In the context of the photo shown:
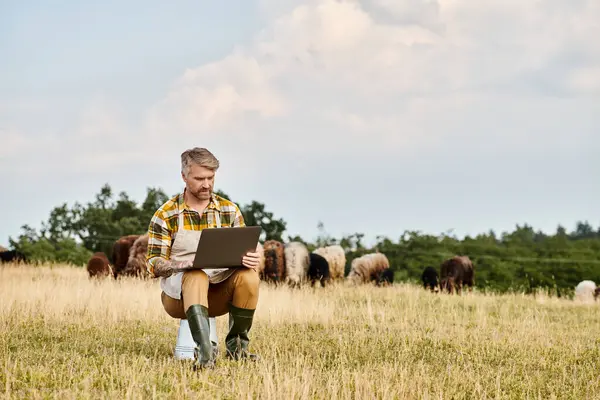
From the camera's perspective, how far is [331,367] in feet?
27.9

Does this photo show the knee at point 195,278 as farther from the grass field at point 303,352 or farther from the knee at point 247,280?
the grass field at point 303,352

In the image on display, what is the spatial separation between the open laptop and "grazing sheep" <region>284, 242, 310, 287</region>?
16032 millimetres

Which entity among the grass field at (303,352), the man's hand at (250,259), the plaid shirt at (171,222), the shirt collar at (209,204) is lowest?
the grass field at (303,352)

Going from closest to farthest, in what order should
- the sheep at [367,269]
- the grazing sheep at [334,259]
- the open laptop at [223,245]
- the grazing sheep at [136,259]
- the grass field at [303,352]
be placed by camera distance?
the grass field at [303,352]
the open laptop at [223,245]
the grazing sheep at [136,259]
the grazing sheep at [334,259]
the sheep at [367,269]

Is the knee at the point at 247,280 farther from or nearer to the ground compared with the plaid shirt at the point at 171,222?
nearer to the ground

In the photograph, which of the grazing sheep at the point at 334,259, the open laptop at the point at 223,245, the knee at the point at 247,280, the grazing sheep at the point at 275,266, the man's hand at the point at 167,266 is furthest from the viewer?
the grazing sheep at the point at 334,259

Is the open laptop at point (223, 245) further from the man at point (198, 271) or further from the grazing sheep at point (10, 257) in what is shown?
the grazing sheep at point (10, 257)

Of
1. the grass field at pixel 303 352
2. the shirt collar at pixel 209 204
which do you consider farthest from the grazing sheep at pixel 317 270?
the shirt collar at pixel 209 204

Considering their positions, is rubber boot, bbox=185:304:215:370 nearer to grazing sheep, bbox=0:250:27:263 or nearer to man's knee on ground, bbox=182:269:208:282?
man's knee on ground, bbox=182:269:208:282

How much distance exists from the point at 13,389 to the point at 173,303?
1.81m

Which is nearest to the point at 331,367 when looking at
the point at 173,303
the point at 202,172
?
the point at 173,303

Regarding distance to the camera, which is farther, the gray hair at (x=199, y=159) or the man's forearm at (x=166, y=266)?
the man's forearm at (x=166, y=266)

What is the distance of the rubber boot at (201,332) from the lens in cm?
748

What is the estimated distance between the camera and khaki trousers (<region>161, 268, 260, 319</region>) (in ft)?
25.1
